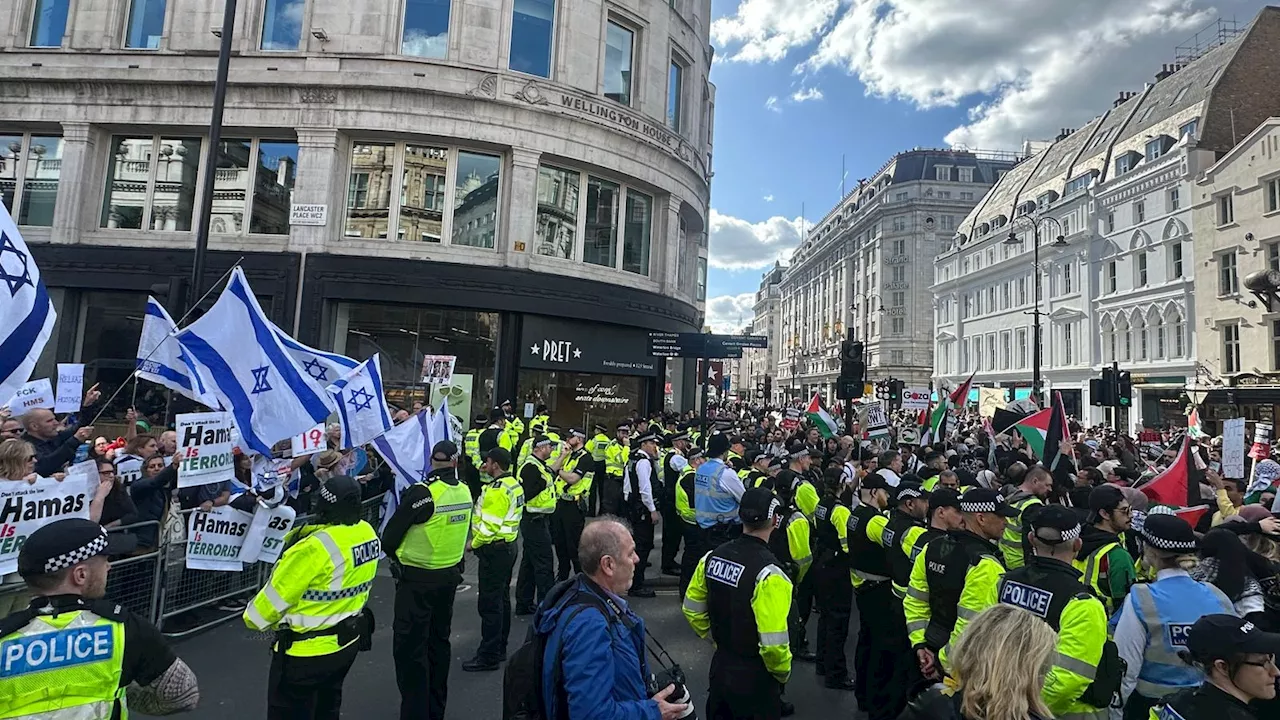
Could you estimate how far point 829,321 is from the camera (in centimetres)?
9606

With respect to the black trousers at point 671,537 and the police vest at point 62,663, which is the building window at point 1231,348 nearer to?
the black trousers at point 671,537

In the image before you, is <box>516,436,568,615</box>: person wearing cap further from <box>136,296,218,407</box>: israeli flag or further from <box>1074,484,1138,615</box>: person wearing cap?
<box>1074,484,1138,615</box>: person wearing cap

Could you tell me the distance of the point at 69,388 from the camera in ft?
30.6

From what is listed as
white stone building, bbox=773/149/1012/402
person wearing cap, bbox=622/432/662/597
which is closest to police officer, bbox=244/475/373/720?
person wearing cap, bbox=622/432/662/597

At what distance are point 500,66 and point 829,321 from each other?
3237 inches

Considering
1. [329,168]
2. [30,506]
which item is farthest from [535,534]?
[329,168]

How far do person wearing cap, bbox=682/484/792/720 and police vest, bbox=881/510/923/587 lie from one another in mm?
1835

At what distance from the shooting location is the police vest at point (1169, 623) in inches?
140

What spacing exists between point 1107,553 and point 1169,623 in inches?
55.6

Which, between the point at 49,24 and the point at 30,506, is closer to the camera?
the point at 30,506

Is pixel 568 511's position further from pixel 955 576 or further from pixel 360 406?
pixel 955 576

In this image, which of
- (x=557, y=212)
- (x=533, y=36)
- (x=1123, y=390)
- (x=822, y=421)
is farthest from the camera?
(x=557, y=212)

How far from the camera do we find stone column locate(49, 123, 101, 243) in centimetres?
1931

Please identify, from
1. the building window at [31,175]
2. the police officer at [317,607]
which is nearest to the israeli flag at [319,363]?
the police officer at [317,607]
